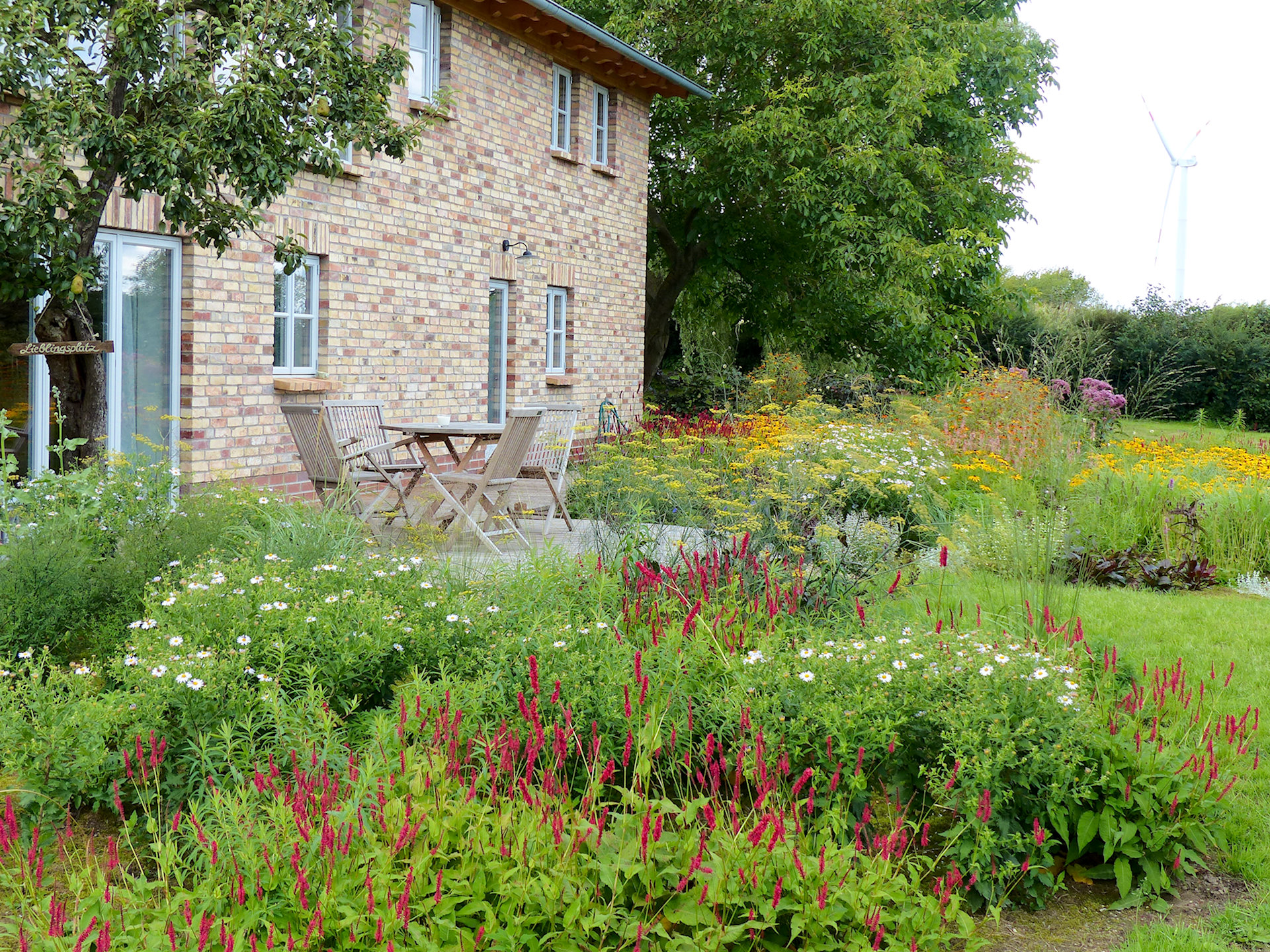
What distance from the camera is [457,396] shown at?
40.8 feet

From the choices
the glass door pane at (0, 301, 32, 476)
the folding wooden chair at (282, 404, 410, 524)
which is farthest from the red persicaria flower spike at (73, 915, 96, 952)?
the glass door pane at (0, 301, 32, 476)

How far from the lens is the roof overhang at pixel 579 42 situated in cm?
1225

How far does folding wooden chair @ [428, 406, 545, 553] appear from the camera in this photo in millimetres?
7883

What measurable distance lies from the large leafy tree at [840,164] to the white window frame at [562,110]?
340 cm

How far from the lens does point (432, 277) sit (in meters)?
11.8

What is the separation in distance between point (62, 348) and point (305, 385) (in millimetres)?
3718

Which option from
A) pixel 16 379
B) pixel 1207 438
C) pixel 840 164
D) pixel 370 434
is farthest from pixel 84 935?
pixel 1207 438

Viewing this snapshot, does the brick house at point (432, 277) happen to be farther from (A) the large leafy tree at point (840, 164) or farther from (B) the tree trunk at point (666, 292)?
(B) the tree trunk at point (666, 292)

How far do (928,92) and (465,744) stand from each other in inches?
623

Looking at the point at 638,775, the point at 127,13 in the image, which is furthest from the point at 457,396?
the point at 638,775

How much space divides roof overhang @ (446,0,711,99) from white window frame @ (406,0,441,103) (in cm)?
29

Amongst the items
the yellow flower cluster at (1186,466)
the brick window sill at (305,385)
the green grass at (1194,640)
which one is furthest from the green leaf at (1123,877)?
the brick window sill at (305,385)

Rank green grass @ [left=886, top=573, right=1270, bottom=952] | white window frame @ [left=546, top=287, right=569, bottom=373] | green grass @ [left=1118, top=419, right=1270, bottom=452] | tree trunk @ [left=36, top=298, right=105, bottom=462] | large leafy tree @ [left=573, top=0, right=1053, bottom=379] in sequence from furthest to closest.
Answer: large leafy tree @ [left=573, top=0, right=1053, bottom=379]
white window frame @ [left=546, top=287, right=569, bottom=373]
green grass @ [left=1118, top=419, right=1270, bottom=452]
tree trunk @ [left=36, top=298, right=105, bottom=462]
green grass @ [left=886, top=573, right=1270, bottom=952]

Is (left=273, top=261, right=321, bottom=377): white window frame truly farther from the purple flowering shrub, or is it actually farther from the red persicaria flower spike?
the purple flowering shrub
